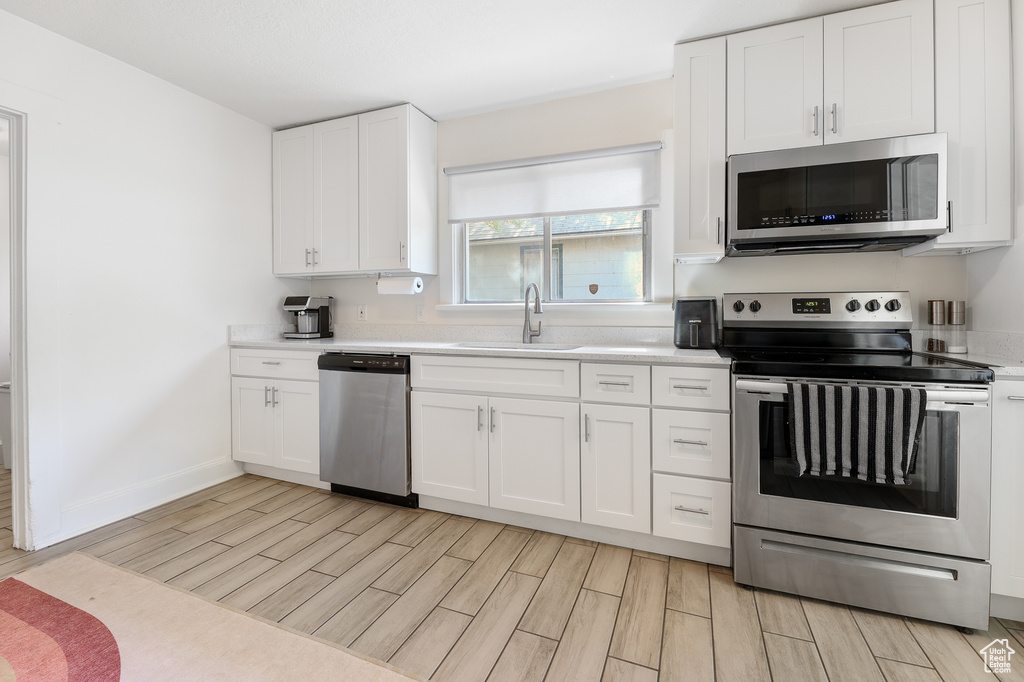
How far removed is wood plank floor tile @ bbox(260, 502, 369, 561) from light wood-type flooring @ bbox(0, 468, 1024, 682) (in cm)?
1

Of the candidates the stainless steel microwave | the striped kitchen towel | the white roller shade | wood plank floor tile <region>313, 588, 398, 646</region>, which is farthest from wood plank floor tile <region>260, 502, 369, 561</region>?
the stainless steel microwave

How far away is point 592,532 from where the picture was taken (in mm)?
2277

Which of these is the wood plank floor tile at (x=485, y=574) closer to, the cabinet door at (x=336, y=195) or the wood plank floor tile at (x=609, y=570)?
the wood plank floor tile at (x=609, y=570)

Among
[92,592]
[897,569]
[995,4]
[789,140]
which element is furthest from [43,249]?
[995,4]

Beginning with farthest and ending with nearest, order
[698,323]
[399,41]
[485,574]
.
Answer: [698,323] < [399,41] < [485,574]

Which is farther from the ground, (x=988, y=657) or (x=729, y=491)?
(x=729, y=491)

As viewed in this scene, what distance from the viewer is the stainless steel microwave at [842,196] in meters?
1.91

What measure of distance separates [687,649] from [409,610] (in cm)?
99

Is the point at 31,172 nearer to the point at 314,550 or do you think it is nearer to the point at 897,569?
the point at 314,550

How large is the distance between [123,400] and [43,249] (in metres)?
0.86

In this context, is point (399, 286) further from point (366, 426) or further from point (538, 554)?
point (538, 554)

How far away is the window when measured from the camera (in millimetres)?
2779

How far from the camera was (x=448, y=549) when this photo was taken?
2191 mm

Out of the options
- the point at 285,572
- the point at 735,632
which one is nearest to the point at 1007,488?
the point at 735,632
